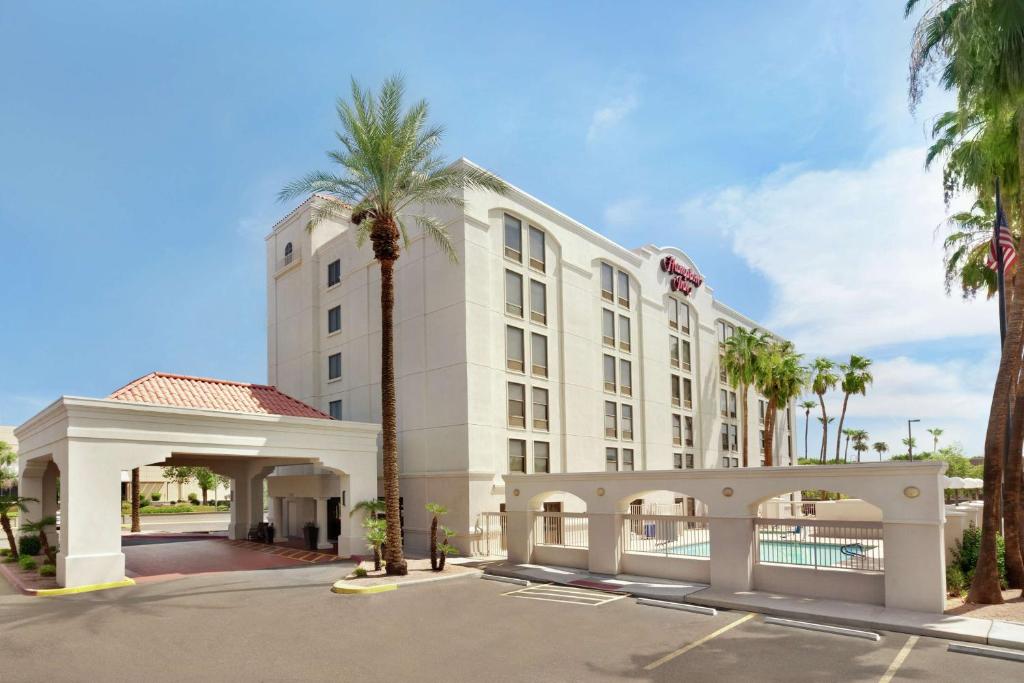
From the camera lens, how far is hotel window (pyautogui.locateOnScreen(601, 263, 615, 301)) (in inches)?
1511

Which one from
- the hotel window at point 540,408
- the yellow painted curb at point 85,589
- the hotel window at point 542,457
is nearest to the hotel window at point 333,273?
the hotel window at point 540,408

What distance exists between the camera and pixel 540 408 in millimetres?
32969

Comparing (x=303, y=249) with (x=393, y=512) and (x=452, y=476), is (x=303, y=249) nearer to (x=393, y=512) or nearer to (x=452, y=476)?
(x=452, y=476)

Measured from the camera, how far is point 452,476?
94.3 ft

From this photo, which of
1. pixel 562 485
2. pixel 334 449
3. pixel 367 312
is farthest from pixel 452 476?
pixel 367 312

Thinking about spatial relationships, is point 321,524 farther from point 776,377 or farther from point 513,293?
point 776,377

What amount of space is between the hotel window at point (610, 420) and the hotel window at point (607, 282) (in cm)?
609

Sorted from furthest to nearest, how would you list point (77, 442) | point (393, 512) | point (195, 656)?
point (393, 512)
point (77, 442)
point (195, 656)

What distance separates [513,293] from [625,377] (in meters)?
10.7

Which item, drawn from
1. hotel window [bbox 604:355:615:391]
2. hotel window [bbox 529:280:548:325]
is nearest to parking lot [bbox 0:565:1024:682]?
hotel window [bbox 529:280:548:325]

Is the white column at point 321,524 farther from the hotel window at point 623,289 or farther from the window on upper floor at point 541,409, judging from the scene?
the hotel window at point 623,289

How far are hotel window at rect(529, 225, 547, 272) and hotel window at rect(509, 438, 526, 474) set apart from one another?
8731mm

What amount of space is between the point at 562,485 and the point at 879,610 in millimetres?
10300

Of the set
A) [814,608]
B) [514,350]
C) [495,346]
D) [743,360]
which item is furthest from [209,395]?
[743,360]
